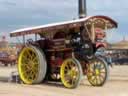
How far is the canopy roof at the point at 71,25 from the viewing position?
19092 millimetres

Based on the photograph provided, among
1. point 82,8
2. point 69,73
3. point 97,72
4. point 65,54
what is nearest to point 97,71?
point 97,72

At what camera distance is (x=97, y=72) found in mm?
19984

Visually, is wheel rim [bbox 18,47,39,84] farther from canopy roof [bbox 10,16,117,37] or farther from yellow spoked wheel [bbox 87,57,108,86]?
yellow spoked wheel [bbox 87,57,108,86]

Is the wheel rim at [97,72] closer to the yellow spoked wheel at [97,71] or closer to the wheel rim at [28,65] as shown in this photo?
the yellow spoked wheel at [97,71]

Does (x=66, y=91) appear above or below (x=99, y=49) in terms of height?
below

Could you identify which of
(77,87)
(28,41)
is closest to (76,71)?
(77,87)

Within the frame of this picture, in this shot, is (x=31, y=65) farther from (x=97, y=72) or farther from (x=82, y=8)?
(x=82, y=8)

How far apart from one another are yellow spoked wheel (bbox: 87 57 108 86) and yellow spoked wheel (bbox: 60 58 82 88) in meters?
1.05

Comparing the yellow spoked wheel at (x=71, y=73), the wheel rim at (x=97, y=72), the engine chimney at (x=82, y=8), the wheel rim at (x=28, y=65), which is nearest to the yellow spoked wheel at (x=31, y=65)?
the wheel rim at (x=28, y=65)

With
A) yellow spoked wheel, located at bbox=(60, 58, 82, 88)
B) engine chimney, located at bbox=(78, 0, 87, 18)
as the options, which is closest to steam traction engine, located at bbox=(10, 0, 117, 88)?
yellow spoked wheel, located at bbox=(60, 58, 82, 88)

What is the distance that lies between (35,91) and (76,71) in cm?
208

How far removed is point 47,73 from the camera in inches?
842

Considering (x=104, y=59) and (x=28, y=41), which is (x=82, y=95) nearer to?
(x=104, y=59)

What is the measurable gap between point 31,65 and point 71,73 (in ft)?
8.78
